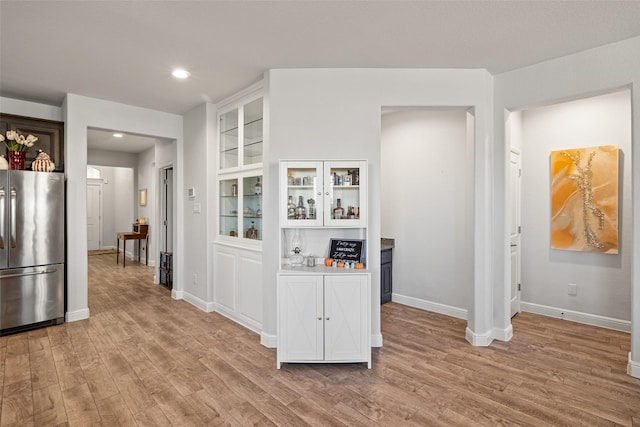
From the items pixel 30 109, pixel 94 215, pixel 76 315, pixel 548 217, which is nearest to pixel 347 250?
pixel 548 217

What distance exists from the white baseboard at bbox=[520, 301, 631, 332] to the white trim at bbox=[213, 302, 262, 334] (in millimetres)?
3388

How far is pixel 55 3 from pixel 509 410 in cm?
410

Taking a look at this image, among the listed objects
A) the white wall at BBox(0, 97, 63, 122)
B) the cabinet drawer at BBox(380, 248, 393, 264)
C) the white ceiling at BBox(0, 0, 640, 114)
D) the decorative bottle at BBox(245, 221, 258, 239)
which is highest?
the white ceiling at BBox(0, 0, 640, 114)

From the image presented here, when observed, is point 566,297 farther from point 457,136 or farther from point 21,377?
point 21,377

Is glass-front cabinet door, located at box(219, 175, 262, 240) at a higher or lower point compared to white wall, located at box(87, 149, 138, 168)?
lower

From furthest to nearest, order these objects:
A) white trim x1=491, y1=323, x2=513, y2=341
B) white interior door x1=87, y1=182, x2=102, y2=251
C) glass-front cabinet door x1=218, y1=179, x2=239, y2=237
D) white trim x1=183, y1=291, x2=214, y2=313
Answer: white interior door x1=87, y1=182, x2=102, y2=251, white trim x1=183, y1=291, x2=214, y2=313, glass-front cabinet door x1=218, y1=179, x2=239, y2=237, white trim x1=491, y1=323, x2=513, y2=341

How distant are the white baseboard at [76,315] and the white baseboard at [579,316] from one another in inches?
217

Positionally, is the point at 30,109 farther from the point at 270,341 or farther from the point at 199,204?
the point at 270,341

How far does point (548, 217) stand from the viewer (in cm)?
405

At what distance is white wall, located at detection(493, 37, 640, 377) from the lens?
2617 millimetres

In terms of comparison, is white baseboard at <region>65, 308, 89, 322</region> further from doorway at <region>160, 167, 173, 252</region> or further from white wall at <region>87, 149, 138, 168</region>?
white wall at <region>87, 149, 138, 168</region>

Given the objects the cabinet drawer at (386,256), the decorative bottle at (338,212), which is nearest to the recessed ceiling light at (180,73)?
the decorative bottle at (338,212)

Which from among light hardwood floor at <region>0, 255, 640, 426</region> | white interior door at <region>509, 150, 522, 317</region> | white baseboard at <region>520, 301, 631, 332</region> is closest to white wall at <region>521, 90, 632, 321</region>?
white baseboard at <region>520, 301, 631, 332</region>

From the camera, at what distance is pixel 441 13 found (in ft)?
7.42
